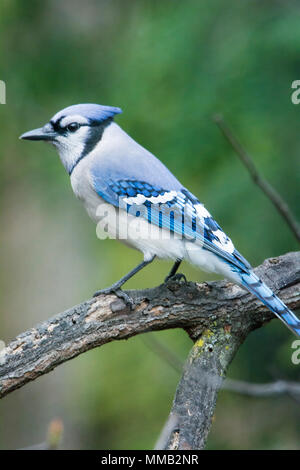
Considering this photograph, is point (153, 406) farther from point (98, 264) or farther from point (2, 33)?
point (2, 33)

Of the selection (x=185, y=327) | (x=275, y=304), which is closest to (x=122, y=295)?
(x=185, y=327)

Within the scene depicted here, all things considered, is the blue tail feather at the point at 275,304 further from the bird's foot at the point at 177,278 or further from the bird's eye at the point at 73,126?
the bird's eye at the point at 73,126

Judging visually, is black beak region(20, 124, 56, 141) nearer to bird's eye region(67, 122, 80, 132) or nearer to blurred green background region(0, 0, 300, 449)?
bird's eye region(67, 122, 80, 132)

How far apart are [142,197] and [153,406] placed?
164 inches

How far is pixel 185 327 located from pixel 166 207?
50 centimetres

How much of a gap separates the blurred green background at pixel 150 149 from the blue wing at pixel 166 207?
0.61 m

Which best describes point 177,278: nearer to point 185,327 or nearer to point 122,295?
point 185,327

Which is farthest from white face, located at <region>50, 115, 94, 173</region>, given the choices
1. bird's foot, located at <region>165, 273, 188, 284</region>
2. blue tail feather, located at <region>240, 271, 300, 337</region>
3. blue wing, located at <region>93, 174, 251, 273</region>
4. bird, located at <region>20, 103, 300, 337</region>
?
blue tail feather, located at <region>240, 271, 300, 337</region>

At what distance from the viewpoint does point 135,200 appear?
2807 millimetres

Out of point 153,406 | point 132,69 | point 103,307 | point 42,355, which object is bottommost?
point 42,355

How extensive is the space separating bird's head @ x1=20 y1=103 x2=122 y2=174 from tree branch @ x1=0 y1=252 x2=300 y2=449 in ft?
2.45

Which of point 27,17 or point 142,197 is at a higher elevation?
point 27,17

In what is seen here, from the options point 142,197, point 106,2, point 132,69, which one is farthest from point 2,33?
point 142,197

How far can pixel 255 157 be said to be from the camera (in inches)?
154
